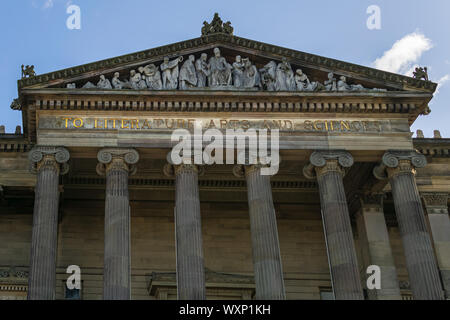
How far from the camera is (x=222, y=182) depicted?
33.3m

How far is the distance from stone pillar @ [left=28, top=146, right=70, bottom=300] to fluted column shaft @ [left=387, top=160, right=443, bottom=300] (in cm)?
1255

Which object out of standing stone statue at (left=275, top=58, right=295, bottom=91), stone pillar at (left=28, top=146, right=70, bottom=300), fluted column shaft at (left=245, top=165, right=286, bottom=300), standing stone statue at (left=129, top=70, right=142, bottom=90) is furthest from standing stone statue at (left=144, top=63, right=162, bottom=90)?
fluted column shaft at (left=245, top=165, right=286, bottom=300)

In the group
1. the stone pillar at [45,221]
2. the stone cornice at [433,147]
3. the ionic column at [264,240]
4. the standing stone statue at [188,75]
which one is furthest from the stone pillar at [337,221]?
the stone pillar at [45,221]

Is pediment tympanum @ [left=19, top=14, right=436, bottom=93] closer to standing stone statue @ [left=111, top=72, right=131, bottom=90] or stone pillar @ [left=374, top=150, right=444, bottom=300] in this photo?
standing stone statue @ [left=111, top=72, right=131, bottom=90]

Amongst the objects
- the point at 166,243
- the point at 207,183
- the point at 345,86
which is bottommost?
the point at 166,243

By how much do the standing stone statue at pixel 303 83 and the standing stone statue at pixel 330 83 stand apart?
419 mm

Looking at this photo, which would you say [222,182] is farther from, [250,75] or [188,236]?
[188,236]

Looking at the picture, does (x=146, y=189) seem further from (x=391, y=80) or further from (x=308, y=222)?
(x=391, y=80)

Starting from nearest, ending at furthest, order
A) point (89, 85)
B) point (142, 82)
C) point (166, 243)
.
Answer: point (89, 85) < point (142, 82) < point (166, 243)

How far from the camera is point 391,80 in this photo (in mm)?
29953

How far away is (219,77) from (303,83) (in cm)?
339

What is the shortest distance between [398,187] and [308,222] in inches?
248
